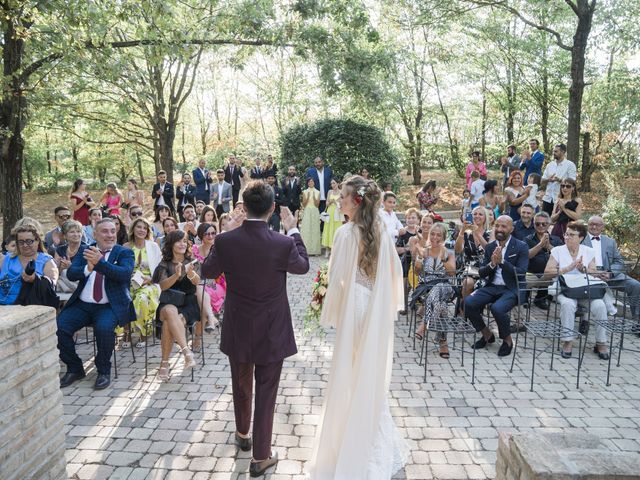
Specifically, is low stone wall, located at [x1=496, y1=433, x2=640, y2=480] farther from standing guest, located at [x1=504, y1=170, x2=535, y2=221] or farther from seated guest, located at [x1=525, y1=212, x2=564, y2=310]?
standing guest, located at [x1=504, y1=170, x2=535, y2=221]

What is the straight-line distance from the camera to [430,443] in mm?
3941

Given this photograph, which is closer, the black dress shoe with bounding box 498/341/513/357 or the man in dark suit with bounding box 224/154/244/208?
the black dress shoe with bounding box 498/341/513/357

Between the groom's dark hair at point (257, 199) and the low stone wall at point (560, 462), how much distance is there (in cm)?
207

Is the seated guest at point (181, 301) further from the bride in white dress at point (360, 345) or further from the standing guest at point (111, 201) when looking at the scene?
the standing guest at point (111, 201)

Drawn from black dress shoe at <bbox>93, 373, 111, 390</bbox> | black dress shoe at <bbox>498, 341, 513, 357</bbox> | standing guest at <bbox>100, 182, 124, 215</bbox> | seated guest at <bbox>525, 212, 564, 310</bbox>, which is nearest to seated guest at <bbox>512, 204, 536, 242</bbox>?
seated guest at <bbox>525, 212, 564, 310</bbox>

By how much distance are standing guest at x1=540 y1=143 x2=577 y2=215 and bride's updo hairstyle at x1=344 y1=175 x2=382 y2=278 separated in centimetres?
836

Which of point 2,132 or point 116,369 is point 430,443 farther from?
point 2,132

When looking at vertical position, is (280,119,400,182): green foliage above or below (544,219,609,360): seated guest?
above

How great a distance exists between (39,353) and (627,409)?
5.13 metres

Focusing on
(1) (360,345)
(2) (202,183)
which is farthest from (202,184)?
(1) (360,345)

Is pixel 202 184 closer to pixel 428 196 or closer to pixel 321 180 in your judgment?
pixel 321 180

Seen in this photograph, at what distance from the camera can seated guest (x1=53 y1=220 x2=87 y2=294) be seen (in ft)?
20.2

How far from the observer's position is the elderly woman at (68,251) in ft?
20.2

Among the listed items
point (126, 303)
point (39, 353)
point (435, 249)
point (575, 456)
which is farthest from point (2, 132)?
point (575, 456)
